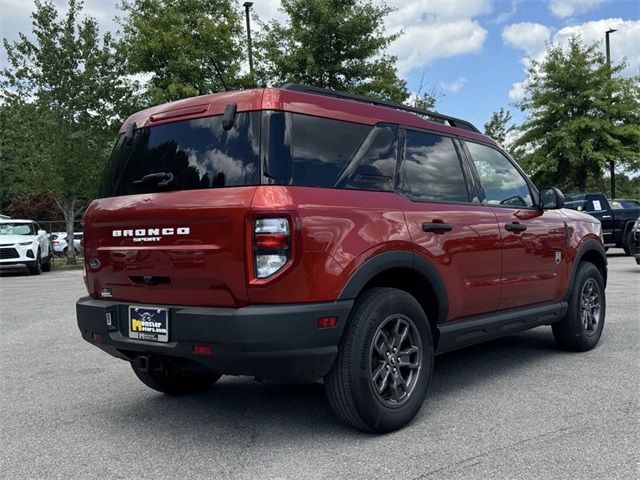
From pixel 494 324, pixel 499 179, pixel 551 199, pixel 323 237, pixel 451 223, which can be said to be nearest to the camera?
pixel 323 237

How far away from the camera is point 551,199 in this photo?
529 cm

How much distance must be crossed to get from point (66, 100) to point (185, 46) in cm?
527

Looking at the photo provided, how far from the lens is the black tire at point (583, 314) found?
554cm

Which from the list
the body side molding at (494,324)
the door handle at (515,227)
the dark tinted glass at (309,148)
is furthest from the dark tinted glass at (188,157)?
the door handle at (515,227)

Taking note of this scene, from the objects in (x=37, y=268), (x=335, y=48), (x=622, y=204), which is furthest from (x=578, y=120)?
(x=37, y=268)

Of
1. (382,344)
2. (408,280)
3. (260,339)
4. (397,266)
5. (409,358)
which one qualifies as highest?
(397,266)

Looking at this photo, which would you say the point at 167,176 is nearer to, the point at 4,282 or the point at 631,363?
the point at 631,363

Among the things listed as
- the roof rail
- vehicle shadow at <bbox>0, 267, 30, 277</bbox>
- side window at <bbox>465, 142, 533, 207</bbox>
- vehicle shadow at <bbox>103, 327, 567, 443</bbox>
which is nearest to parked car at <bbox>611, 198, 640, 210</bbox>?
vehicle shadow at <bbox>103, 327, 567, 443</bbox>

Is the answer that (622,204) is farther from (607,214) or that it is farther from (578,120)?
(578,120)

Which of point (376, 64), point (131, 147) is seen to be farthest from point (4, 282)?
point (131, 147)

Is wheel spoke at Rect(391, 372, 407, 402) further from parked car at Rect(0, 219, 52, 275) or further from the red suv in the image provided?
parked car at Rect(0, 219, 52, 275)

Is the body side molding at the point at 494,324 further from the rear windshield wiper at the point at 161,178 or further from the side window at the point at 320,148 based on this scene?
the rear windshield wiper at the point at 161,178

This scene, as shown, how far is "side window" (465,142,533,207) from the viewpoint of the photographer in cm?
476

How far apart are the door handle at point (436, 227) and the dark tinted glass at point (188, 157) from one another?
48.5 inches
